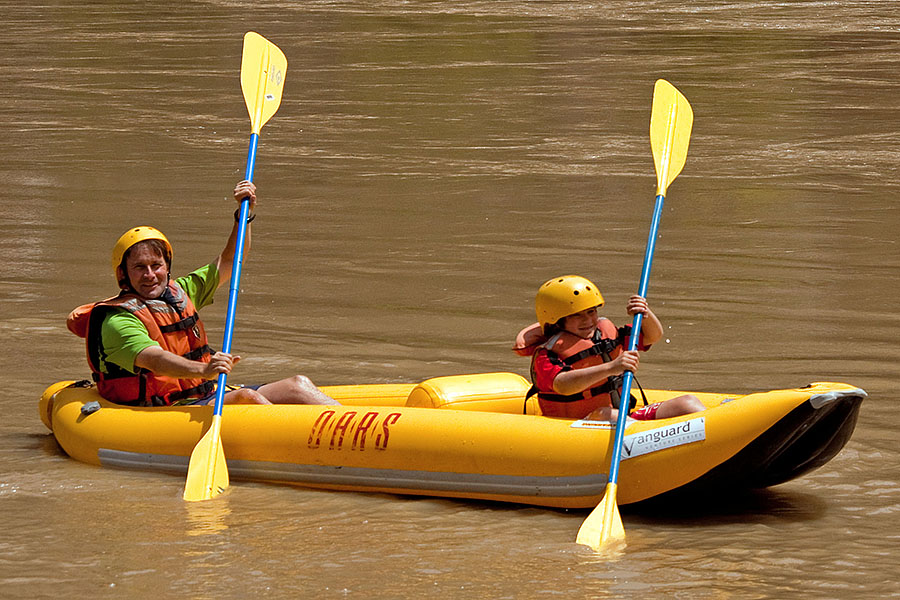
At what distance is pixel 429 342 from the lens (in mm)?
7688

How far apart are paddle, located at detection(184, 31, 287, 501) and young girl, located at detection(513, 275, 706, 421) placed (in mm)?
1138

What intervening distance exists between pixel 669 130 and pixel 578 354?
151 centimetres

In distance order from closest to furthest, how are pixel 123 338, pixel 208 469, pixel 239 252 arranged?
1. pixel 208 469
2. pixel 123 338
3. pixel 239 252

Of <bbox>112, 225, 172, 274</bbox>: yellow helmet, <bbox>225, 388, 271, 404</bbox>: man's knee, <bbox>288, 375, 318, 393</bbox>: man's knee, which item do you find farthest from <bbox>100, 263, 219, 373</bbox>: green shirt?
<bbox>288, 375, 318, 393</bbox>: man's knee

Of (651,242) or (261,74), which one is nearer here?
(651,242)

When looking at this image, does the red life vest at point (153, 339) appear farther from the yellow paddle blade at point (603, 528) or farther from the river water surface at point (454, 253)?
the yellow paddle blade at point (603, 528)

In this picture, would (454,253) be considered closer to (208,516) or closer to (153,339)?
(153,339)

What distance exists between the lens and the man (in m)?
5.69

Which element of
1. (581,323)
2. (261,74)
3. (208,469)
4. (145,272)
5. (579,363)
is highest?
(261,74)

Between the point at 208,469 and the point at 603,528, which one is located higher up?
the point at 208,469

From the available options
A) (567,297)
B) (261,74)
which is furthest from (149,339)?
(261,74)

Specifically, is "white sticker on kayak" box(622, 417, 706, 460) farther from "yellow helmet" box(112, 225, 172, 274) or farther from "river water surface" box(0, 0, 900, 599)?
"yellow helmet" box(112, 225, 172, 274)

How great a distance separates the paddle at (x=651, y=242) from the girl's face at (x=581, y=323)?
0.14 m

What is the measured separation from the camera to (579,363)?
5.35 metres
